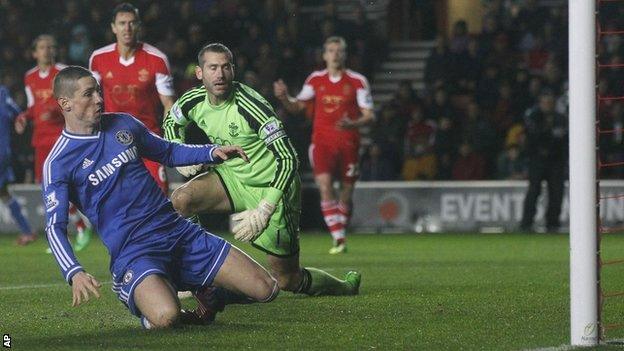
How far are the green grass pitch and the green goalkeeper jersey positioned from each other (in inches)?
36.2

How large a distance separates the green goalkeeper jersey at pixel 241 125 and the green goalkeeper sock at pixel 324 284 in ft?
2.21

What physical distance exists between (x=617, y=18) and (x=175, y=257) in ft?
45.6

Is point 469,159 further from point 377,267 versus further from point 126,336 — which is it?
point 126,336

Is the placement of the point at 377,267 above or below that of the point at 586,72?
below

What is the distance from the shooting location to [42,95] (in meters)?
15.3

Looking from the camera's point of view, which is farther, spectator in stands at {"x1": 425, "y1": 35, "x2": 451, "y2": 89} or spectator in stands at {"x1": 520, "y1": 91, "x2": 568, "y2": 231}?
spectator in stands at {"x1": 425, "y1": 35, "x2": 451, "y2": 89}

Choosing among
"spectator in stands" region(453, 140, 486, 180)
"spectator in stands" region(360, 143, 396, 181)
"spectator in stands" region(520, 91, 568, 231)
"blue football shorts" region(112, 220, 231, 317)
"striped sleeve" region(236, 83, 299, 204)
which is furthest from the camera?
"spectator in stands" region(360, 143, 396, 181)

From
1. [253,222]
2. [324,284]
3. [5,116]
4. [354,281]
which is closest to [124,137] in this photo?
[253,222]

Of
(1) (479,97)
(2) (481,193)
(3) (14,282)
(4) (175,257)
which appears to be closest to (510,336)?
(4) (175,257)

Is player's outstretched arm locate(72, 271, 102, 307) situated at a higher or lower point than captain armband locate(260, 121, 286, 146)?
lower

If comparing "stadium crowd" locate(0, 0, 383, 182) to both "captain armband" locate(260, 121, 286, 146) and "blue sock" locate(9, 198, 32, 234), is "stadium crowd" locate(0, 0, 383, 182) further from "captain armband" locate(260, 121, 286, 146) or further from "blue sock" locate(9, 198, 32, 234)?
"captain armband" locate(260, 121, 286, 146)

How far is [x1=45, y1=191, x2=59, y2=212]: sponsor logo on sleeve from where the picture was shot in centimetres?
707

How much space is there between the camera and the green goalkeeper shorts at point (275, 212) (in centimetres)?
891

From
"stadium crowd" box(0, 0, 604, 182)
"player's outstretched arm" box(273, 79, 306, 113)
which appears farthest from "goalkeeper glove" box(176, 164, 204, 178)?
"stadium crowd" box(0, 0, 604, 182)
